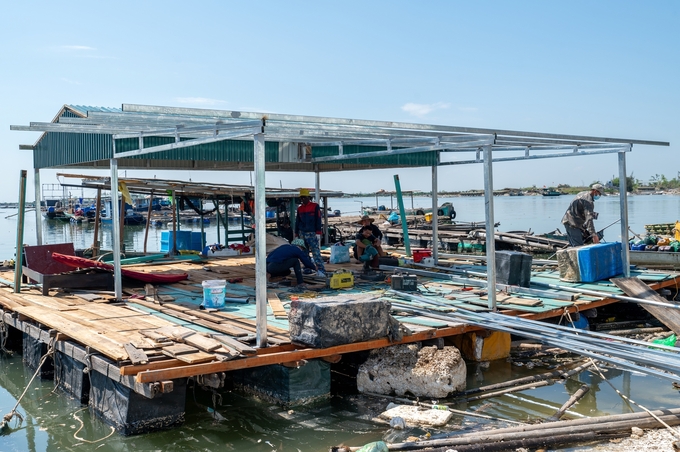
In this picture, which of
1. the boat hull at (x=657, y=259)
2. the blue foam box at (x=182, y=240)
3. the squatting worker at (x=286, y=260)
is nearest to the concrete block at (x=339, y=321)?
the squatting worker at (x=286, y=260)

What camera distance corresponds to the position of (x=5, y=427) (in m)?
8.13

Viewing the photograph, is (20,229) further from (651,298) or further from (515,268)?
(651,298)

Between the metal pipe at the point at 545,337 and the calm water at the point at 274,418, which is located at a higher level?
the metal pipe at the point at 545,337

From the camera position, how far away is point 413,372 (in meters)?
8.03

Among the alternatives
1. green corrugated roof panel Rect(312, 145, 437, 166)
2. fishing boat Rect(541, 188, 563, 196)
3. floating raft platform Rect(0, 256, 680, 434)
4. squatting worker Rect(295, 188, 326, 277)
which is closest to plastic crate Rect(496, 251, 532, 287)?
floating raft platform Rect(0, 256, 680, 434)

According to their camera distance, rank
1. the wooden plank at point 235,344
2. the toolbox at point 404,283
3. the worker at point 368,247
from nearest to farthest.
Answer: the wooden plank at point 235,344
the toolbox at point 404,283
the worker at point 368,247

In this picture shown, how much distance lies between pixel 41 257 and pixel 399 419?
867cm

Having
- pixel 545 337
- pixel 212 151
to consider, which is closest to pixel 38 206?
pixel 212 151

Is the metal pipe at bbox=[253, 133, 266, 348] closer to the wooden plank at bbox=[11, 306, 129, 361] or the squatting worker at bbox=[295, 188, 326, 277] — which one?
the wooden plank at bbox=[11, 306, 129, 361]

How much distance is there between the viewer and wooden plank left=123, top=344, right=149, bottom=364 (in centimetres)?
693

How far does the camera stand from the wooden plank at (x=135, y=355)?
693cm

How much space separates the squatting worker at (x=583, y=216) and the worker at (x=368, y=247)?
426 cm

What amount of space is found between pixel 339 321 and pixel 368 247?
6.13 metres

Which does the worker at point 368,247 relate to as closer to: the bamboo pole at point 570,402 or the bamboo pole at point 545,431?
the bamboo pole at point 570,402
